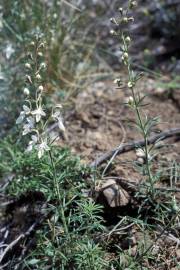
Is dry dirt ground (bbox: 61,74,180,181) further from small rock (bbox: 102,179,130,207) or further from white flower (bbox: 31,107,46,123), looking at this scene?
white flower (bbox: 31,107,46,123)

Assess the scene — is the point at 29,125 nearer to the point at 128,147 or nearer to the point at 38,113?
the point at 38,113

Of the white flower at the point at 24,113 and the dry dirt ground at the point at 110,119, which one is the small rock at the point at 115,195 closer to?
the dry dirt ground at the point at 110,119

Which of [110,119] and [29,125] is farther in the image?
[110,119]

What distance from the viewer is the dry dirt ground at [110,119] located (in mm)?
3879

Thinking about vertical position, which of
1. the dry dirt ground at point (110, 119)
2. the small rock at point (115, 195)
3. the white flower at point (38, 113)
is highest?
the dry dirt ground at point (110, 119)

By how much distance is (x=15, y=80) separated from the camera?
14.8 feet

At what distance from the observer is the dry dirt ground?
388cm

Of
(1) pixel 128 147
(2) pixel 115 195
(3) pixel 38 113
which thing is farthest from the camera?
(1) pixel 128 147

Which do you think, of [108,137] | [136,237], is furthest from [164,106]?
[136,237]

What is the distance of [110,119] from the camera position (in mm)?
4477

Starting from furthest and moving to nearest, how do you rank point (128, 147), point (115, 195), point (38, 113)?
point (128, 147)
point (115, 195)
point (38, 113)

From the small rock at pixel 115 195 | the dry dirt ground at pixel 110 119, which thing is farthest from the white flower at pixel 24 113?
the dry dirt ground at pixel 110 119

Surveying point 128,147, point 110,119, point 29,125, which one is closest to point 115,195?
point 128,147

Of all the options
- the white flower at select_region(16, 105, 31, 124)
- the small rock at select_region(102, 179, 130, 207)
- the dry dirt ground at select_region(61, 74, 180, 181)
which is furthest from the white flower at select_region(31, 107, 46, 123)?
the dry dirt ground at select_region(61, 74, 180, 181)
